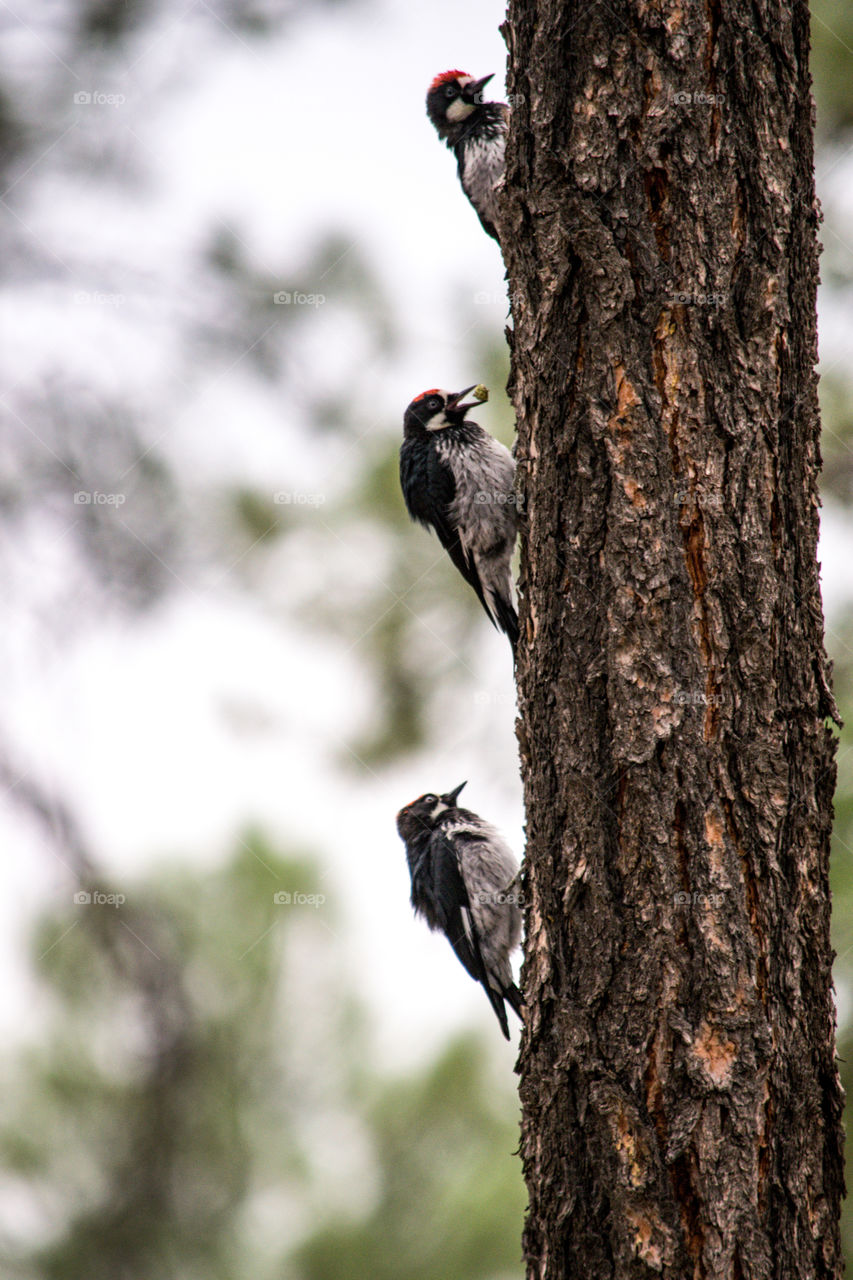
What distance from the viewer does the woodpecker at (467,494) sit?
10.9ft

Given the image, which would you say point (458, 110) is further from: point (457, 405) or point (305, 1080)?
point (305, 1080)

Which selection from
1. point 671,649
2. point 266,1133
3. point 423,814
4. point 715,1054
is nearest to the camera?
point 715,1054

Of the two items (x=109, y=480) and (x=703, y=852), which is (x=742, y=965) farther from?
(x=109, y=480)

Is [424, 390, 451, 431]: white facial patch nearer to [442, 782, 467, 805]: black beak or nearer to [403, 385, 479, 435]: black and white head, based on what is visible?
[403, 385, 479, 435]: black and white head

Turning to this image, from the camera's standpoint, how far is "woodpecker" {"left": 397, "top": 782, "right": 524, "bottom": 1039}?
3424mm

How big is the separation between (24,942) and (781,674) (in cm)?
387

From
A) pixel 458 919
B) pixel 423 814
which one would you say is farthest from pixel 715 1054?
pixel 423 814

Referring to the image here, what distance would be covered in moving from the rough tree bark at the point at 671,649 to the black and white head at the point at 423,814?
213 centimetres

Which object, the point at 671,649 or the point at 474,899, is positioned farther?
the point at 474,899

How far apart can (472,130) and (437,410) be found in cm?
86

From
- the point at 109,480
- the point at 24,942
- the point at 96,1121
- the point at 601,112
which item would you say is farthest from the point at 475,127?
the point at 96,1121

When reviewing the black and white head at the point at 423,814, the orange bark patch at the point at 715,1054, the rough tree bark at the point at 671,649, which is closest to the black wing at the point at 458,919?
the black and white head at the point at 423,814

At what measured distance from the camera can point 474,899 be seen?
3451mm

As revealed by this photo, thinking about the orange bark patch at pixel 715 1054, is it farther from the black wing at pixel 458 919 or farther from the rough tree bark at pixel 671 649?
the black wing at pixel 458 919
